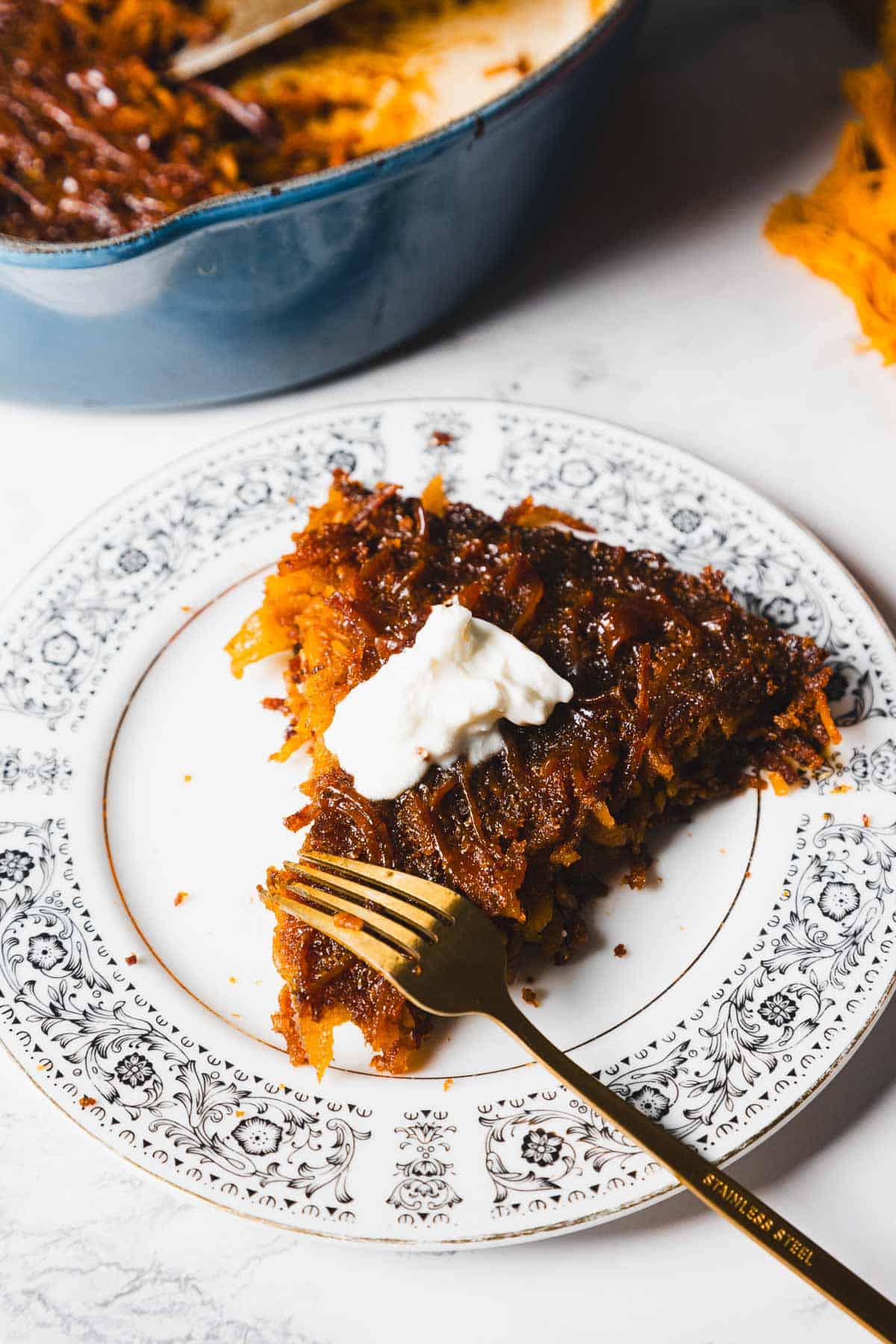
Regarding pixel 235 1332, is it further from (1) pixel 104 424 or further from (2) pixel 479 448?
(1) pixel 104 424

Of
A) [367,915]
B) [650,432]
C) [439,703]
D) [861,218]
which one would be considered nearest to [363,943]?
[367,915]

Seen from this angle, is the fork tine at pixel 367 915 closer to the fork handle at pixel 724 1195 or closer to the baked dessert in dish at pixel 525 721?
the baked dessert in dish at pixel 525 721

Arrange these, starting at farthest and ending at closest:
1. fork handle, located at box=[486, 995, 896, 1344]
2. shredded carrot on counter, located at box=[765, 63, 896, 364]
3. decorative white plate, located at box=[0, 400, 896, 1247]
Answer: shredded carrot on counter, located at box=[765, 63, 896, 364], decorative white plate, located at box=[0, 400, 896, 1247], fork handle, located at box=[486, 995, 896, 1344]

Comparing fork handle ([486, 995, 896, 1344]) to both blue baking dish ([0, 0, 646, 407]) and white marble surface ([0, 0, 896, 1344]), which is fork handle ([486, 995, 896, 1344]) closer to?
white marble surface ([0, 0, 896, 1344])

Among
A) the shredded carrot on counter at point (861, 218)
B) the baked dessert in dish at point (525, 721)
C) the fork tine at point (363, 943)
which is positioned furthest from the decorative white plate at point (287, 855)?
the shredded carrot on counter at point (861, 218)

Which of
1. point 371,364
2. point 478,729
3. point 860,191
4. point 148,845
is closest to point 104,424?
point 371,364

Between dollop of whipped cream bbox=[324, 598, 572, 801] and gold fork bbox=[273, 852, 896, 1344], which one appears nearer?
gold fork bbox=[273, 852, 896, 1344]

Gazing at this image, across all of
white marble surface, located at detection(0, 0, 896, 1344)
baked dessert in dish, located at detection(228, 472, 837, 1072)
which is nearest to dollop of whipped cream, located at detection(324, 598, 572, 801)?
baked dessert in dish, located at detection(228, 472, 837, 1072)
